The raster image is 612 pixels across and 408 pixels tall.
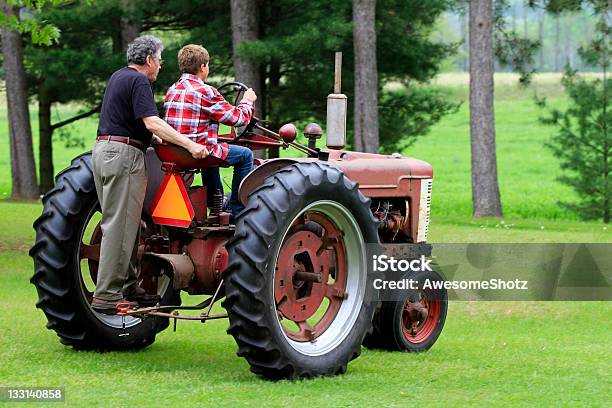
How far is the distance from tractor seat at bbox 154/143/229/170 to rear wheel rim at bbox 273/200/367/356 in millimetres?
697

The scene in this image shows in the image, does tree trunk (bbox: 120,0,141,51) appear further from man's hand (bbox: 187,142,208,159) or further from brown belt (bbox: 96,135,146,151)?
man's hand (bbox: 187,142,208,159)

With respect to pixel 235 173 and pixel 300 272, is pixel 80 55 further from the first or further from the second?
pixel 300 272

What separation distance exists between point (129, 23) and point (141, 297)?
19.0 m

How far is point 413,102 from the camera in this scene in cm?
2759

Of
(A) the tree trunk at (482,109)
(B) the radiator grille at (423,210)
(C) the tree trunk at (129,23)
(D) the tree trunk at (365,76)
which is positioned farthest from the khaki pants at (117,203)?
(C) the tree trunk at (129,23)

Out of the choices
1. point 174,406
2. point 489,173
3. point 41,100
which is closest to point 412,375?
point 174,406

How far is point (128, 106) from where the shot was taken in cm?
793

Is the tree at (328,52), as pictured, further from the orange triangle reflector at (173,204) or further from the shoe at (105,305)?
the shoe at (105,305)

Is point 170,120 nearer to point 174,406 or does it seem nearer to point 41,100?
point 174,406

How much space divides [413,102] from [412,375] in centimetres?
2000

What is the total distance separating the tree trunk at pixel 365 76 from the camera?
2320 cm

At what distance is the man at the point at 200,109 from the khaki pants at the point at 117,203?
1.24ft

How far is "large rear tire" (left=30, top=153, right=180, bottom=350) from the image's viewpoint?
821 centimetres

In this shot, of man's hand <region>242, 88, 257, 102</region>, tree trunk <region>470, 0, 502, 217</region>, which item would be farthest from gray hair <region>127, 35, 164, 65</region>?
tree trunk <region>470, 0, 502, 217</region>
